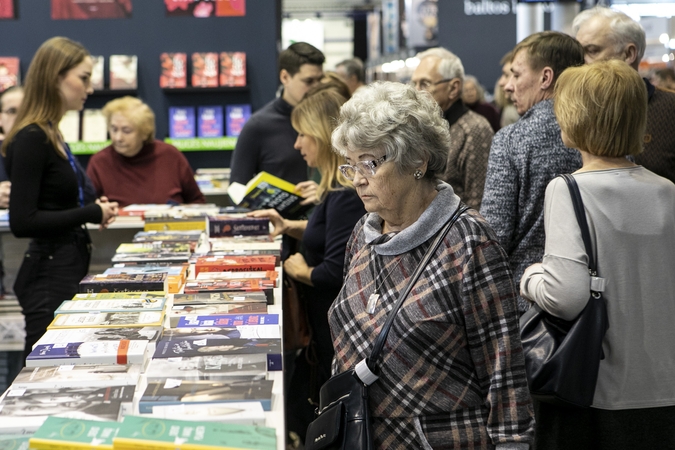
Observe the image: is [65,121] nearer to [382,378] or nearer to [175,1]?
[175,1]

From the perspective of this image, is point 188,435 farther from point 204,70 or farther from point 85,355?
point 204,70

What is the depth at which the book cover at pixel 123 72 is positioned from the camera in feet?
23.8

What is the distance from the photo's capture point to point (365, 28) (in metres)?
21.9

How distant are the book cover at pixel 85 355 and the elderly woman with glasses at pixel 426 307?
21.7 inches

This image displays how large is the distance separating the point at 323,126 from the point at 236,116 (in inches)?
176

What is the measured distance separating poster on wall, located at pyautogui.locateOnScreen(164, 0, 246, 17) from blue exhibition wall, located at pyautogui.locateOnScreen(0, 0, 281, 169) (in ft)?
0.16

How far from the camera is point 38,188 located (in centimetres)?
326

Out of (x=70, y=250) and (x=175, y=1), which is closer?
(x=70, y=250)

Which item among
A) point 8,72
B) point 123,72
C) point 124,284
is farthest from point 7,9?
point 124,284

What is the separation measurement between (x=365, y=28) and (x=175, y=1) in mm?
15275

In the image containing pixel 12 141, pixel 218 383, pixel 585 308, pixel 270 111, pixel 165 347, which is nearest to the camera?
pixel 218 383

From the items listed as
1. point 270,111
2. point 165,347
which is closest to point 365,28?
point 270,111

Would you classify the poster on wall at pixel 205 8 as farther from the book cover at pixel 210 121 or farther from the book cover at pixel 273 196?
the book cover at pixel 273 196

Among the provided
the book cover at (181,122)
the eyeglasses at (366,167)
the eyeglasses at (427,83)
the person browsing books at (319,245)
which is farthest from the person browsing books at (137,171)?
the eyeglasses at (366,167)
